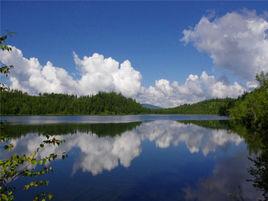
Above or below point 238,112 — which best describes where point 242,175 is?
below

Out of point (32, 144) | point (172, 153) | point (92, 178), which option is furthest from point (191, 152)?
point (32, 144)

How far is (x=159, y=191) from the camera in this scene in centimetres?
2800

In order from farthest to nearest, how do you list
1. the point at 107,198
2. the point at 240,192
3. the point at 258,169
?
the point at 258,169
the point at 240,192
the point at 107,198

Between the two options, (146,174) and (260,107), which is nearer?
(146,174)

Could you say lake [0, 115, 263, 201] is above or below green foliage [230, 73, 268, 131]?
below

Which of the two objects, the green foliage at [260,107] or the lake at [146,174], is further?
the green foliage at [260,107]

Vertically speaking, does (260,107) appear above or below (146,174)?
above

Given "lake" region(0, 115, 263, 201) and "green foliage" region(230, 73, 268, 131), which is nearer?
"lake" region(0, 115, 263, 201)

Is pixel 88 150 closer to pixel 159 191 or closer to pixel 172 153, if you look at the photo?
pixel 172 153

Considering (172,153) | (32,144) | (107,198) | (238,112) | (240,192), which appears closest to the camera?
(107,198)

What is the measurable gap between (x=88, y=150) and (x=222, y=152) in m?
23.5

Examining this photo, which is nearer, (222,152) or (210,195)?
(210,195)

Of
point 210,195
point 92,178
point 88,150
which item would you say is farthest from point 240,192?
point 88,150

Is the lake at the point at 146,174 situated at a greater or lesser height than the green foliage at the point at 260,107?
lesser
